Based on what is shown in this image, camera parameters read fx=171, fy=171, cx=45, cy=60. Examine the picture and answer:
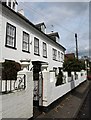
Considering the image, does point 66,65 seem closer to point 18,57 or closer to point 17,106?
point 18,57

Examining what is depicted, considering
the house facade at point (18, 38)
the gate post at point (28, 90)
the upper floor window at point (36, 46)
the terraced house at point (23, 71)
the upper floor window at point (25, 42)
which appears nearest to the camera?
the terraced house at point (23, 71)

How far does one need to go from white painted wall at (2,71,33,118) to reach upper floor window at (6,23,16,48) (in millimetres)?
6189

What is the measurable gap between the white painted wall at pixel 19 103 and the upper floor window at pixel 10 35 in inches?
244

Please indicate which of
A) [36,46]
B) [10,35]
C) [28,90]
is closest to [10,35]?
[10,35]

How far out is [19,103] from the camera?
228 inches

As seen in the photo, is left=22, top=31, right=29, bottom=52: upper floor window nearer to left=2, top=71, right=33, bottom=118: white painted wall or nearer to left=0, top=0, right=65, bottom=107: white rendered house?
left=0, top=0, right=65, bottom=107: white rendered house

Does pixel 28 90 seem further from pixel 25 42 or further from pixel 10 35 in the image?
pixel 25 42

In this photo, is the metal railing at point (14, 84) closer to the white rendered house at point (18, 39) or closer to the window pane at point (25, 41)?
the white rendered house at point (18, 39)

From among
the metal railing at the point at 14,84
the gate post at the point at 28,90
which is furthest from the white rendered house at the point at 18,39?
the metal railing at the point at 14,84

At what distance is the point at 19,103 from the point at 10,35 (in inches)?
311

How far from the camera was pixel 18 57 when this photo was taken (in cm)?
1372

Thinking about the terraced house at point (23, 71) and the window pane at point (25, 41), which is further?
the window pane at point (25, 41)

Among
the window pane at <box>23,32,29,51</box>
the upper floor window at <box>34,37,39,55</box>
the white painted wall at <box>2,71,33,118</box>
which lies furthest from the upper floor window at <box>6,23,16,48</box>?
the white painted wall at <box>2,71,33,118</box>

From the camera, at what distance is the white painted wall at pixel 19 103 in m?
4.89
